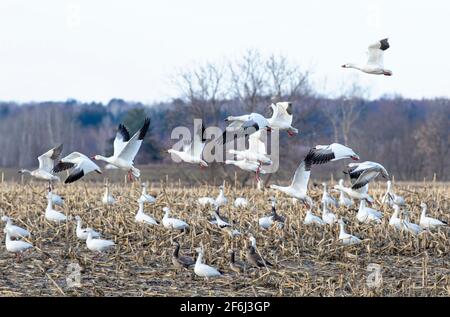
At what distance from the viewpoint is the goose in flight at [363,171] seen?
46.4 ft

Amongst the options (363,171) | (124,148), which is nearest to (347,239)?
(363,171)

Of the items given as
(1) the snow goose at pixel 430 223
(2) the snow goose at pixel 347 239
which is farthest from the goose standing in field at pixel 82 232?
(1) the snow goose at pixel 430 223

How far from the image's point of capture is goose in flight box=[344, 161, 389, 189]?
46.4 feet

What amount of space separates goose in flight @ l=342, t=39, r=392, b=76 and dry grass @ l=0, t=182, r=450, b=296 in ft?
7.74

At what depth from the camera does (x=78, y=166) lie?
14.7 metres

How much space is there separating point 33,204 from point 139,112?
A: 1368 inches

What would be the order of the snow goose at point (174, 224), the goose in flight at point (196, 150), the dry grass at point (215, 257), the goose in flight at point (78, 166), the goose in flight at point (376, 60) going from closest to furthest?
the dry grass at point (215, 257) < the snow goose at point (174, 224) < the goose in flight at point (78, 166) < the goose in flight at point (376, 60) < the goose in flight at point (196, 150)

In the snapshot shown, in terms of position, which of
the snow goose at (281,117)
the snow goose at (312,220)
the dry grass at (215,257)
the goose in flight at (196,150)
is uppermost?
the snow goose at (281,117)

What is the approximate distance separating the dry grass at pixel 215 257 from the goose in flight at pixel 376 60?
7.74ft

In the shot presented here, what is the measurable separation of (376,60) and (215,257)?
5351 millimetres

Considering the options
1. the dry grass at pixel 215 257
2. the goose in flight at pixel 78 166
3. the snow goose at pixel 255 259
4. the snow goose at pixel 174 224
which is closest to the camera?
the dry grass at pixel 215 257

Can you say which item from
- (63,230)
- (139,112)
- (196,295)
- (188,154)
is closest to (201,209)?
(188,154)

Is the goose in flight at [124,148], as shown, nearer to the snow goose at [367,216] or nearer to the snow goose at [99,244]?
the snow goose at [99,244]
